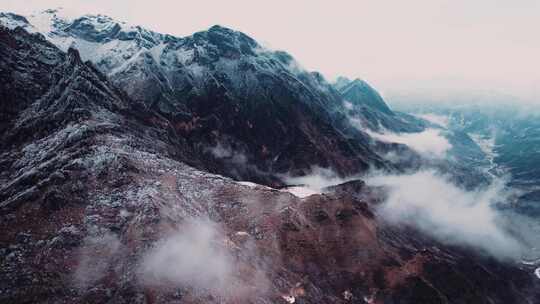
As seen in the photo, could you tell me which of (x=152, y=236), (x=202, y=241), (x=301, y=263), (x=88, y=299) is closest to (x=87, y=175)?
(x=152, y=236)

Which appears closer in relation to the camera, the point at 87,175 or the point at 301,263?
the point at 87,175

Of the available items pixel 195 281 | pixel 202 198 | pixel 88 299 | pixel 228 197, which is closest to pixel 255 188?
pixel 228 197

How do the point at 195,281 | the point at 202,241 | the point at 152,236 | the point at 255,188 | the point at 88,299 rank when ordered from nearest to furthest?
the point at 88,299 < the point at 195,281 < the point at 152,236 < the point at 202,241 < the point at 255,188

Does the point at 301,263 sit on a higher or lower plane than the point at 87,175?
lower

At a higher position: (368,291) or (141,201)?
(141,201)

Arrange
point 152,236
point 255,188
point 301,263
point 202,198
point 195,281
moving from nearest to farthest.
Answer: point 195,281 < point 152,236 < point 301,263 < point 202,198 < point 255,188

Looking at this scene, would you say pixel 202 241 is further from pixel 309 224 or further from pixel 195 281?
pixel 309 224

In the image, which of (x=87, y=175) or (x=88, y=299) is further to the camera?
(x=87, y=175)

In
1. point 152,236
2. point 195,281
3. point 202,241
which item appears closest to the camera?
point 195,281

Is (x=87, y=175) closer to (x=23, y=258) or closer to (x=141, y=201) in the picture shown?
(x=141, y=201)
